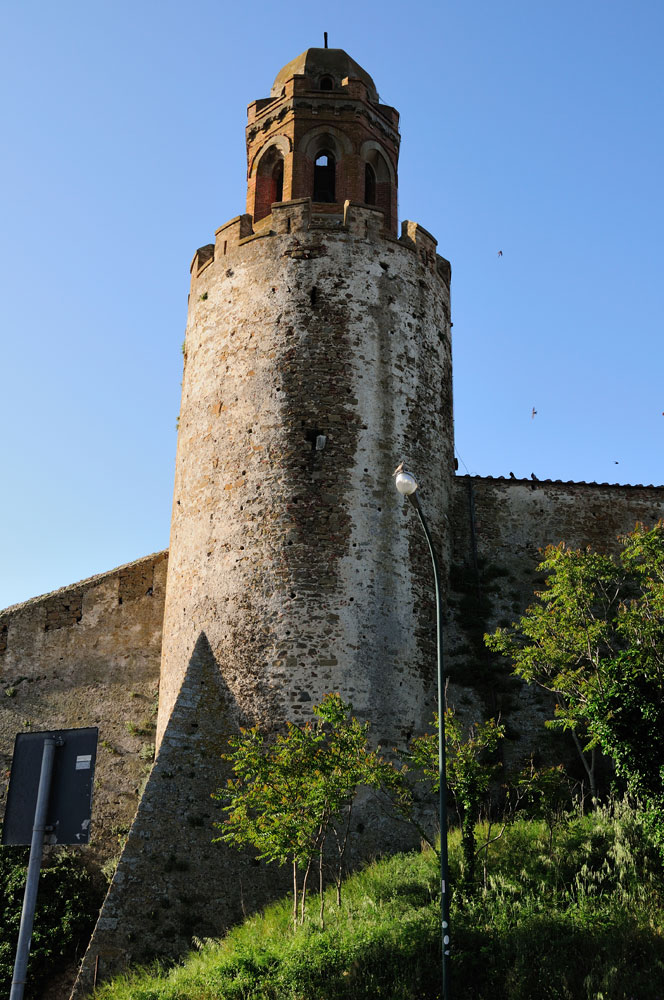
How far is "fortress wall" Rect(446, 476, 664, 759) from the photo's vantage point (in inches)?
725

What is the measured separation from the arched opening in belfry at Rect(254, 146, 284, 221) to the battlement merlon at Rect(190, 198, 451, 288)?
5.94 ft

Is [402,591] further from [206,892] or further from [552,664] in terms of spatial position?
[206,892]

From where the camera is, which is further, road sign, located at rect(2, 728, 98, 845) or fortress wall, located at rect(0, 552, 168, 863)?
fortress wall, located at rect(0, 552, 168, 863)

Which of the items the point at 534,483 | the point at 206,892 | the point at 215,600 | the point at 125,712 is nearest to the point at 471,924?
the point at 206,892

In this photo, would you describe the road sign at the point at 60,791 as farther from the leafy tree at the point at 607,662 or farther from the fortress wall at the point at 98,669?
the fortress wall at the point at 98,669

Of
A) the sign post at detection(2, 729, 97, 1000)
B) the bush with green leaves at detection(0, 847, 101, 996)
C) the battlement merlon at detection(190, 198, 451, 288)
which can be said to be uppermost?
the battlement merlon at detection(190, 198, 451, 288)

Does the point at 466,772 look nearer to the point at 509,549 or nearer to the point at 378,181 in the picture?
the point at 509,549

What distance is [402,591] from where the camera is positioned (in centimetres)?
1761

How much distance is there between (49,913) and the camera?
55.1ft

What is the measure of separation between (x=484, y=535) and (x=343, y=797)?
9.16m

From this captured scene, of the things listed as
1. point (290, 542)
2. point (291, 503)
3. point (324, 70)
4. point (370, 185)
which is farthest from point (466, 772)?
point (324, 70)

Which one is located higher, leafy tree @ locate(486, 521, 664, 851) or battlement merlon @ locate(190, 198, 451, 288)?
battlement merlon @ locate(190, 198, 451, 288)

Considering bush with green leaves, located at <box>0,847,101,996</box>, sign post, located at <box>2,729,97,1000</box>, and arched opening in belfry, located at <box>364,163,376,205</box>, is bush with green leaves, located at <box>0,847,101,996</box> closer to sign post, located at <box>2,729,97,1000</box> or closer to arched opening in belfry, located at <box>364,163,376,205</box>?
sign post, located at <box>2,729,97,1000</box>

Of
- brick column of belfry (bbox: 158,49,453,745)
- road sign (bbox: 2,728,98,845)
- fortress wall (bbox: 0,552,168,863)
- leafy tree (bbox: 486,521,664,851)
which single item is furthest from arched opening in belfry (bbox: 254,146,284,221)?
road sign (bbox: 2,728,98,845)
